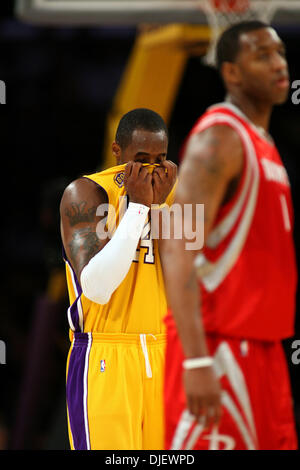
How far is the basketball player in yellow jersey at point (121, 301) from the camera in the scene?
3316 mm

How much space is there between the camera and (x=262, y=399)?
8.13 feet

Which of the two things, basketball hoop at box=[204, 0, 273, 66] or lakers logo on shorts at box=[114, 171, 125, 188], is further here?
basketball hoop at box=[204, 0, 273, 66]

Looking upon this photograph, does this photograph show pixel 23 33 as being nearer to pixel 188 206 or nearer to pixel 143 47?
pixel 143 47

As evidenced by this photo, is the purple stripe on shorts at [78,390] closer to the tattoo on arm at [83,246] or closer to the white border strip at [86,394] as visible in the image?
the white border strip at [86,394]

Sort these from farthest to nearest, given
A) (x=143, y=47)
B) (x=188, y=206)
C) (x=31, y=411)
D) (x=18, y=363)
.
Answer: (x=18, y=363), (x=31, y=411), (x=143, y=47), (x=188, y=206)

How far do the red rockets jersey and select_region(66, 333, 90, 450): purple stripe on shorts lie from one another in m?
1.10

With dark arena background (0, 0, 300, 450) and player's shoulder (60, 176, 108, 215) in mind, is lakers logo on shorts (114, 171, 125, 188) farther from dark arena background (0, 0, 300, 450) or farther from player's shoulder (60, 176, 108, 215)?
dark arena background (0, 0, 300, 450)

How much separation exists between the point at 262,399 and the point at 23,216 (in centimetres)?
1037

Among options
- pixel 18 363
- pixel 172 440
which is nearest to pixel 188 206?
pixel 172 440

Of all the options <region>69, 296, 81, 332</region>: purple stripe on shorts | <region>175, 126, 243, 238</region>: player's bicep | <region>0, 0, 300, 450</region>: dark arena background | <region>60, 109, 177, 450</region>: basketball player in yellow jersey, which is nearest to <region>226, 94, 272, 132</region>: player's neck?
<region>175, 126, 243, 238</region>: player's bicep

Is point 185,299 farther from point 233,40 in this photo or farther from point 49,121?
point 49,121

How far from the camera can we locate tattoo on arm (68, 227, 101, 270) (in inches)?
131

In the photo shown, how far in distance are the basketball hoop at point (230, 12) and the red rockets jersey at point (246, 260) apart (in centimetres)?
434

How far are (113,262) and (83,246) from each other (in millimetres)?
239
